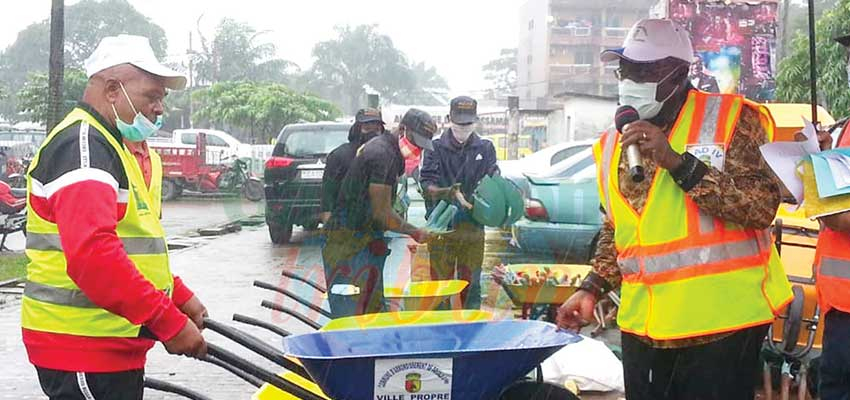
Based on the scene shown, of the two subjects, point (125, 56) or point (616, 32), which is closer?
point (125, 56)

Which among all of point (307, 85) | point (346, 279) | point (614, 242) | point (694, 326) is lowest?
point (346, 279)

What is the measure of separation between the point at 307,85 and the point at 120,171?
1238mm

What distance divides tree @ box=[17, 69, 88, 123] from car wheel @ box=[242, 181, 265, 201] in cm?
771

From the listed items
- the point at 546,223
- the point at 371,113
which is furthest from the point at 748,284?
the point at 546,223

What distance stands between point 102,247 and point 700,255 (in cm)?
171

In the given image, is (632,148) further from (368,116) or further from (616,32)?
(368,116)

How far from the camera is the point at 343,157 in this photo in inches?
214

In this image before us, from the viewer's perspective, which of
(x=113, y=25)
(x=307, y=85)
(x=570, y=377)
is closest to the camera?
(x=113, y=25)

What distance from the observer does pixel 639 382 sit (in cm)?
294

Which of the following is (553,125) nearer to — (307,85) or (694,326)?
(307,85)

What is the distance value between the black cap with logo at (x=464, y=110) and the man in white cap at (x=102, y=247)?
3.03 meters

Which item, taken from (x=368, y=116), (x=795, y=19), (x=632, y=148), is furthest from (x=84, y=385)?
(x=795, y=19)

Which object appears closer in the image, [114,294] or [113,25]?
[114,294]

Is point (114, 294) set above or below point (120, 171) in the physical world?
below
